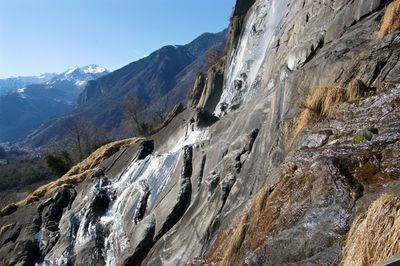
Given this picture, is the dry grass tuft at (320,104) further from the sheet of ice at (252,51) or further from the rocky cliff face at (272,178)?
the sheet of ice at (252,51)

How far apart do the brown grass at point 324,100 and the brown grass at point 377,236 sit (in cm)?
673

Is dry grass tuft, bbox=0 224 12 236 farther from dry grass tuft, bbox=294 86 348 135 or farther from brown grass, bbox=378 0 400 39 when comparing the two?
brown grass, bbox=378 0 400 39

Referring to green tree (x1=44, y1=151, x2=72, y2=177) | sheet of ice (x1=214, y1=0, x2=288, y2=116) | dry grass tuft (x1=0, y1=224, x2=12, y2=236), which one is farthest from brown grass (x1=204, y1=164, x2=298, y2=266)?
green tree (x1=44, y1=151, x2=72, y2=177)

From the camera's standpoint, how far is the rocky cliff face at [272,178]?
9.75 m

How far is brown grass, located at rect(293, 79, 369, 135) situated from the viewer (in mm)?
14234

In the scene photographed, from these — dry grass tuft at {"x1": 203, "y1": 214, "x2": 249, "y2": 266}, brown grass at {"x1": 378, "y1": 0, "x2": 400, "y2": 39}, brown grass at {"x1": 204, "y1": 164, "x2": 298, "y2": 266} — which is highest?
brown grass at {"x1": 378, "y1": 0, "x2": 400, "y2": 39}

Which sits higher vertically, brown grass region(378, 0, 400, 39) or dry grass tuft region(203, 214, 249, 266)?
brown grass region(378, 0, 400, 39)

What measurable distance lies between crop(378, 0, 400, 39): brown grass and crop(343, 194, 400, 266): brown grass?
10295mm

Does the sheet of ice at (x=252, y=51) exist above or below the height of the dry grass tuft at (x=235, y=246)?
above

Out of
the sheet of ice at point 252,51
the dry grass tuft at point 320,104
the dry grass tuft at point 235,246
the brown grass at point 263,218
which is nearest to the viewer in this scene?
the brown grass at point 263,218

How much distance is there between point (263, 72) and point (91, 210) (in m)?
17.2

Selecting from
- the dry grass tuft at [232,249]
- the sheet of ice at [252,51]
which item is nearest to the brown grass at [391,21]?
the dry grass tuft at [232,249]

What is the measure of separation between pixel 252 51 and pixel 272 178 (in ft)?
101

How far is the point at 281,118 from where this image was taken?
690 inches
